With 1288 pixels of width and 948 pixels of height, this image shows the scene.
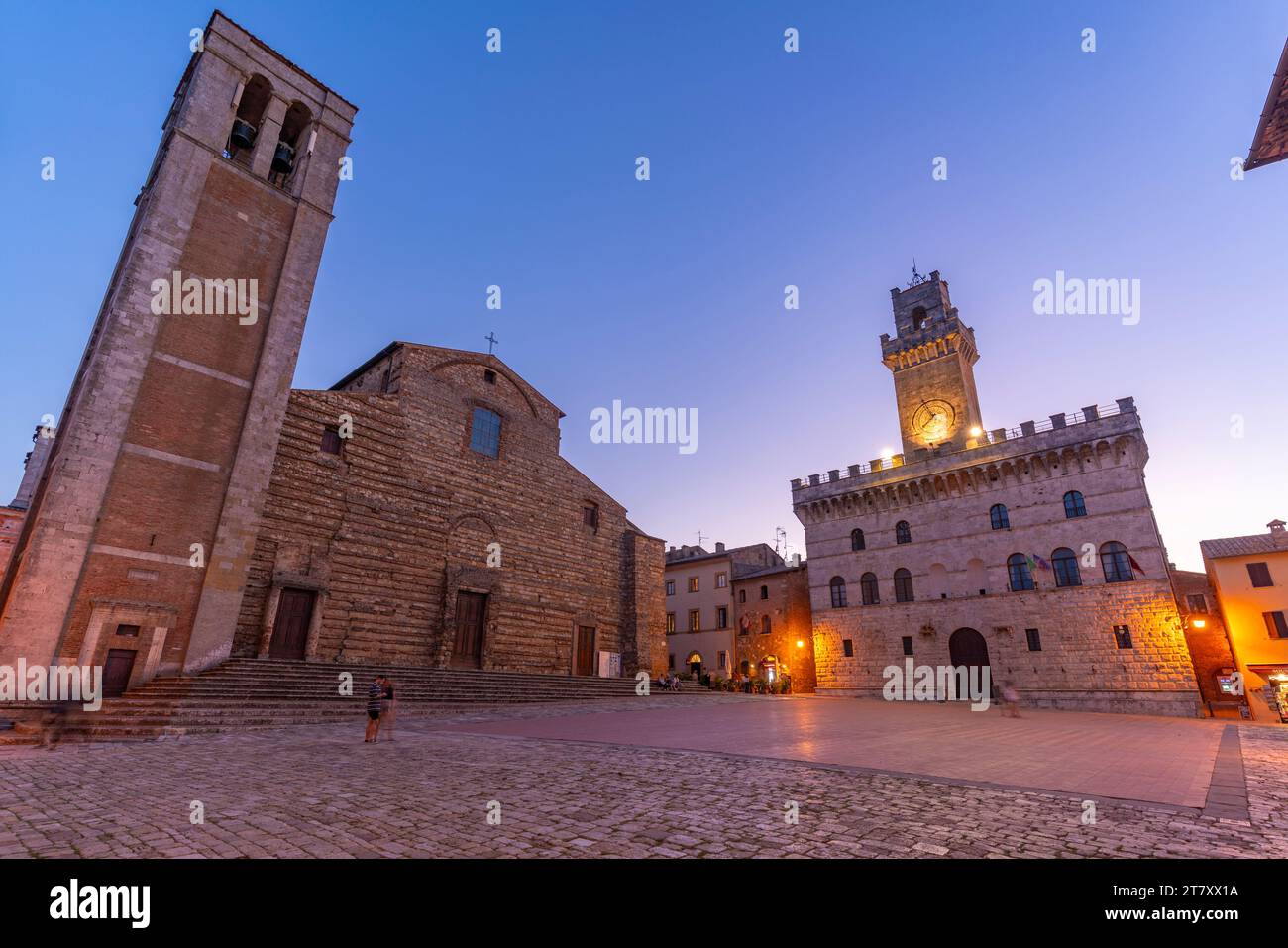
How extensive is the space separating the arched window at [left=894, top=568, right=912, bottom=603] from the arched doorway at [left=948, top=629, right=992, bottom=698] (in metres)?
2.71

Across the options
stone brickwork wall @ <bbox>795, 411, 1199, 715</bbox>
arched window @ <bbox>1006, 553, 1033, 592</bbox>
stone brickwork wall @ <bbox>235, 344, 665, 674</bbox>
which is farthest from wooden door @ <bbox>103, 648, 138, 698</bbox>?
arched window @ <bbox>1006, 553, 1033, 592</bbox>

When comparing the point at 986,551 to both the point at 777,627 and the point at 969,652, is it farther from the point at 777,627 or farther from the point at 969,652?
the point at 777,627

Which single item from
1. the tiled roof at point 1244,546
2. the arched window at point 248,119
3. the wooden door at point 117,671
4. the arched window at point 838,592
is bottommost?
the wooden door at point 117,671

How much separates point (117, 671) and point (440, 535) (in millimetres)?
9671

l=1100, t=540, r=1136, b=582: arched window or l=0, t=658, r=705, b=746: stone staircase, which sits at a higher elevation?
l=1100, t=540, r=1136, b=582: arched window

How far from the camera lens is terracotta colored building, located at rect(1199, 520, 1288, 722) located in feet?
77.8

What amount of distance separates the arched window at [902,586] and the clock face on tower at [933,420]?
7.57 m

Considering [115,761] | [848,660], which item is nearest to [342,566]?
[115,761]

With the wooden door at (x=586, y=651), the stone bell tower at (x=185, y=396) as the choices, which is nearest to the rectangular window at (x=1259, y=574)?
the wooden door at (x=586, y=651)

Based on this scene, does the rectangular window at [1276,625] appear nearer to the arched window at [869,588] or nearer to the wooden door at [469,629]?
the arched window at [869,588]

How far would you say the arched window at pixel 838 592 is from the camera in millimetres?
31745

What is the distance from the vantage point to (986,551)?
92.0 feet

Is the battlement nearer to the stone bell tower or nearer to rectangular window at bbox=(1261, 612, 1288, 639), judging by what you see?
rectangular window at bbox=(1261, 612, 1288, 639)
